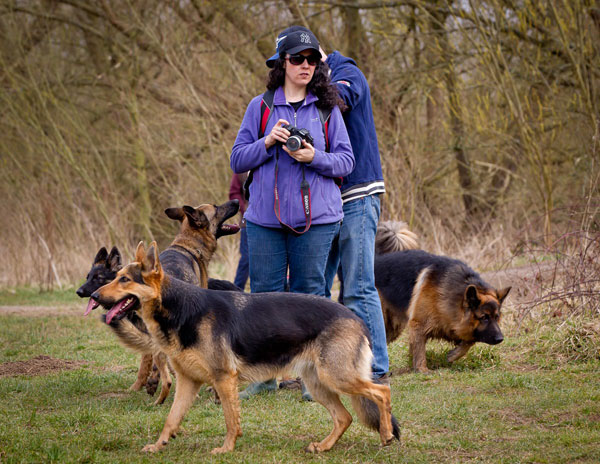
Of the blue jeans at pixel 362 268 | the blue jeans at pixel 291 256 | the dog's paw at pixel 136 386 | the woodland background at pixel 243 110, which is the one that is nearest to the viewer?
the blue jeans at pixel 291 256

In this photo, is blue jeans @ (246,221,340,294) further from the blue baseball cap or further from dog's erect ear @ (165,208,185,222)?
dog's erect ear @ (165,208,185,222)

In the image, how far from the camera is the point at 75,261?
15.4 meters

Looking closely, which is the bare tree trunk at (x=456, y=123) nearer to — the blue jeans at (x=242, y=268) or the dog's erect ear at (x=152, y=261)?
the blue jeans at (x=242, y=268)

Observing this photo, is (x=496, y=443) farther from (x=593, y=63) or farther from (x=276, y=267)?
(x=593, y=63)

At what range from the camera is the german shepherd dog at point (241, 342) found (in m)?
4.48

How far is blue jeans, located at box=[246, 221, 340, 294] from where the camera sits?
536 centimetres

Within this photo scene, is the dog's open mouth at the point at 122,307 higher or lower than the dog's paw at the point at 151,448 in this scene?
higher

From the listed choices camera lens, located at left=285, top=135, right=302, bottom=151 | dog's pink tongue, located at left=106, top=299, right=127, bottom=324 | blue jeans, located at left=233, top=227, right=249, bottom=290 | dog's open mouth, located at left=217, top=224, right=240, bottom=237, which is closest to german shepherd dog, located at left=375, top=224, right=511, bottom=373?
dog's open mouth, located at left=217, top=224, right=240, bottom=237

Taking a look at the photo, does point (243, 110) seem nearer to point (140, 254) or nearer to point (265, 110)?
point (265, 110)

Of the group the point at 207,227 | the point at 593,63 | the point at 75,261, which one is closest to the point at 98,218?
the point at 75,261

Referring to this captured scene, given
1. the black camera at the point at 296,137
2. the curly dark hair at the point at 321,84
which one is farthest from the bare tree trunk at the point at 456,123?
the black camera at the point at 296,137

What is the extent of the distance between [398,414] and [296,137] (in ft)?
7.36

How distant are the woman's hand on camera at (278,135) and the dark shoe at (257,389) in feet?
6.90

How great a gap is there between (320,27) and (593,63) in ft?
19.6
